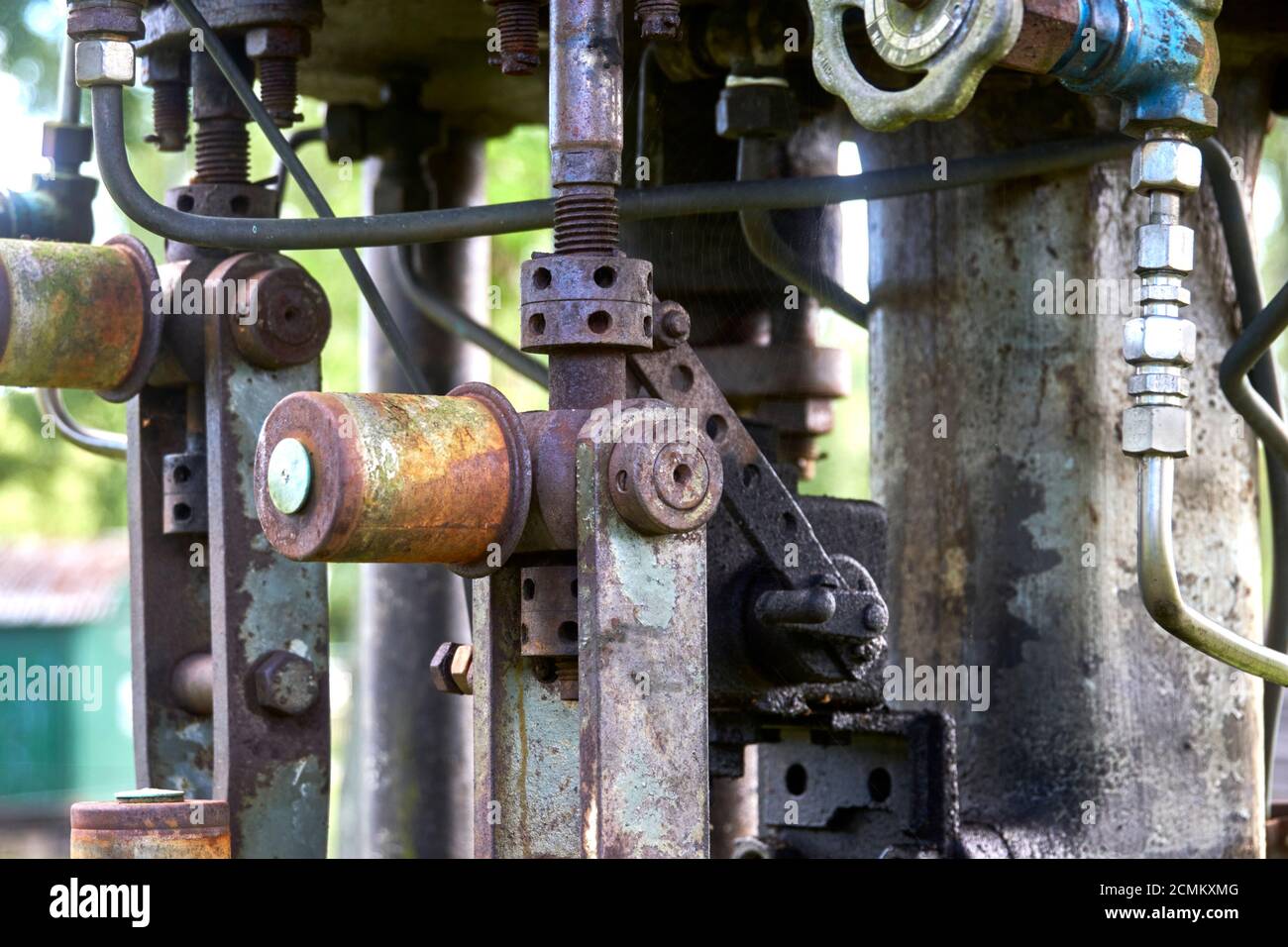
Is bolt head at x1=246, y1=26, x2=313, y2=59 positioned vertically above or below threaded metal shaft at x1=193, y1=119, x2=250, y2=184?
above

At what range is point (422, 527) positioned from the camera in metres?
1.87

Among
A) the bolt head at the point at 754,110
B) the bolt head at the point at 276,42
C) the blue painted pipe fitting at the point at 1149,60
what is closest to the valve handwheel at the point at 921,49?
the blue painted pipe fitting at the point at 1149,60

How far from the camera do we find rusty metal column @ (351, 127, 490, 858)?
400cm

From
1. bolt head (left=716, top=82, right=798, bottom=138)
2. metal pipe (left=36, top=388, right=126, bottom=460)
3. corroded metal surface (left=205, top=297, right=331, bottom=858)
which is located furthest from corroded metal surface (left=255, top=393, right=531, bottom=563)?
metal pipe (left=36, top=388, right=126, bottom=460)

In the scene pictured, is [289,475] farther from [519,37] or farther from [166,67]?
[166,67]

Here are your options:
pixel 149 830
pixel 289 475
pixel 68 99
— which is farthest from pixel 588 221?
pixel 68 99

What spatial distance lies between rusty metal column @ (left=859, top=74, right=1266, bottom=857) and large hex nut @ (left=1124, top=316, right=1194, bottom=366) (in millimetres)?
708

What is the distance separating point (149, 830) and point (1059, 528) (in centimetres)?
135

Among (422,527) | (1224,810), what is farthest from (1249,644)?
(422,527)

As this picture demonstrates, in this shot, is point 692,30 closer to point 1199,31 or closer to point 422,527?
point 1199,31

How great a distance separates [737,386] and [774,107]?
667 mm

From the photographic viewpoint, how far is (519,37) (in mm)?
2219

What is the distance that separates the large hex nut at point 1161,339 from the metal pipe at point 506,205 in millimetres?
647

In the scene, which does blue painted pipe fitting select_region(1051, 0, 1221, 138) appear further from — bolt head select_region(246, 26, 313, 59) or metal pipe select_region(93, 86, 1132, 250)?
bolt head select_region(246, 26, 313, 59)
